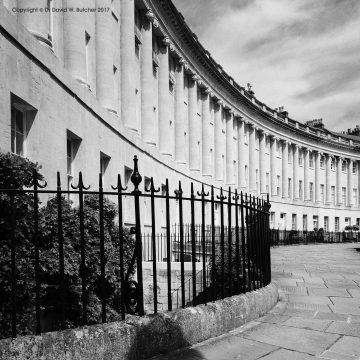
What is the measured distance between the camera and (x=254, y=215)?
6996 mm

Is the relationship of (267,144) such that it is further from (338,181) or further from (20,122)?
(20,122)

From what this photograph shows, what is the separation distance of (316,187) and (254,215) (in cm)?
5413

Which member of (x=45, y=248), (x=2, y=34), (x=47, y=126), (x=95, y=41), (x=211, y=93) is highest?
(x=211, y=93)

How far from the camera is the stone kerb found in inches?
144

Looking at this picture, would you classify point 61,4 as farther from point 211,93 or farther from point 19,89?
point 211,93

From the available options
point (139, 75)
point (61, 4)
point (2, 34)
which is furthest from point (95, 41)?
point (2, 34)

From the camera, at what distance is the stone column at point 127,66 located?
1833cm

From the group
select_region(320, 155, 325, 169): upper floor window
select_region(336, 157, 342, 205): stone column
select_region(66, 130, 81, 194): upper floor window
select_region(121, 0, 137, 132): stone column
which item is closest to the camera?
select_region(66, 130, 81, 194): upper floor window

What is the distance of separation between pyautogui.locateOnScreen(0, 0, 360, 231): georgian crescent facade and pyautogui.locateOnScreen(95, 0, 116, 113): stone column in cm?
3

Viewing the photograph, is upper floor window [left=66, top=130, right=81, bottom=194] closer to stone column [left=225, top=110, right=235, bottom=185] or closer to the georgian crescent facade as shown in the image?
the georgian crescent facade

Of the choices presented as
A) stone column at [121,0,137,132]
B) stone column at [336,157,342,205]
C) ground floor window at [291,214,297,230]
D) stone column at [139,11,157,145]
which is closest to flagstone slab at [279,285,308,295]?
stone column at [121,0,137,132]

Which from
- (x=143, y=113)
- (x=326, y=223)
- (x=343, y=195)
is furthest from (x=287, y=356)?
(x=343, y=195)

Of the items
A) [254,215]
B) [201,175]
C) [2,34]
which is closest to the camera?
[254,215]

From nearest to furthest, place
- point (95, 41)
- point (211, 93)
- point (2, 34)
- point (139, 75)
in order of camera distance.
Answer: point (2, 34), point (95, 41), point (139, 75), point (211, 93)
